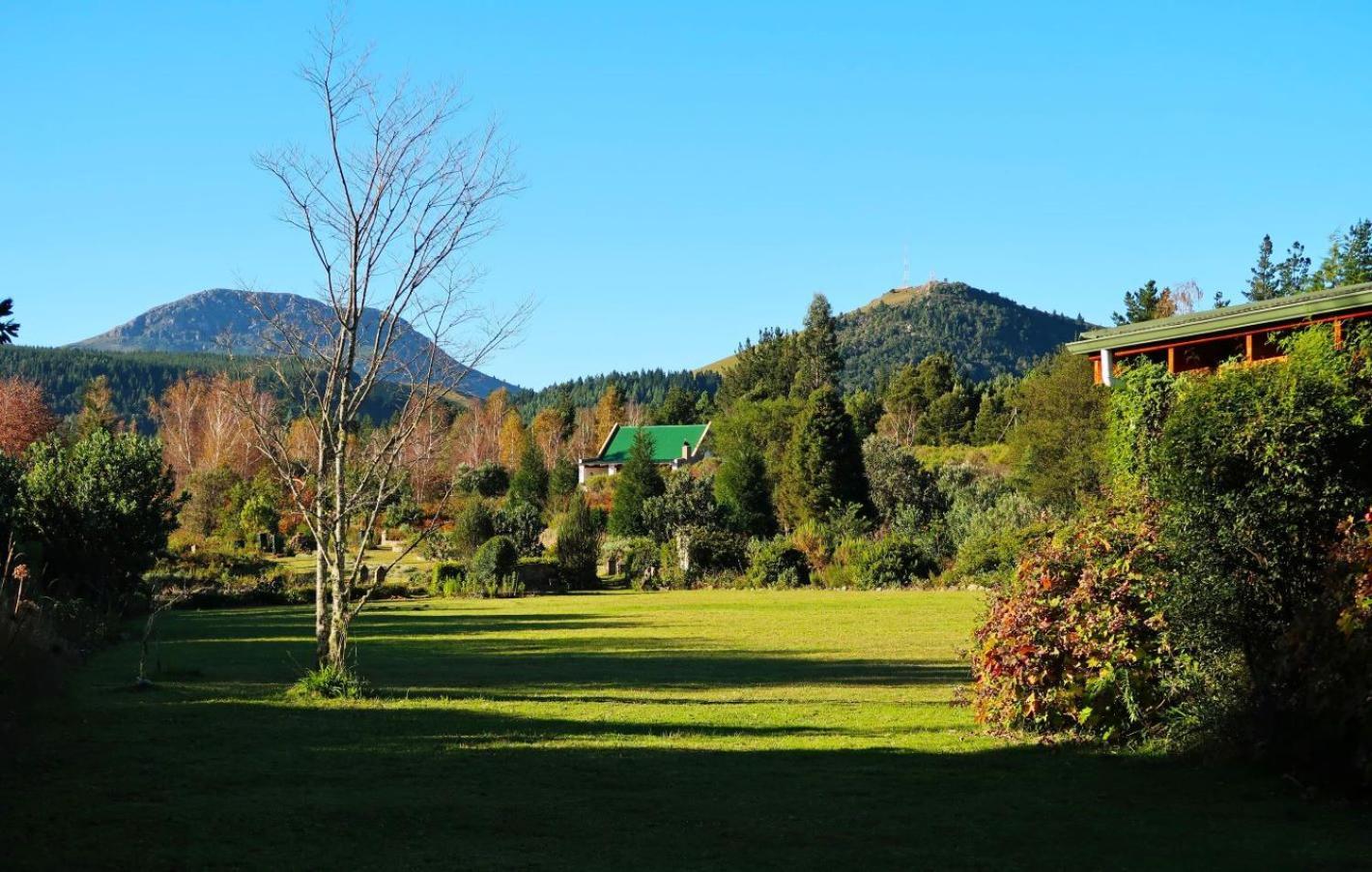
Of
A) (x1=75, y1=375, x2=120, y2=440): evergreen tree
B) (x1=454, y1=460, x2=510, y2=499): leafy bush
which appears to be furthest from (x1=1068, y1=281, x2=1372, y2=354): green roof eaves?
(x1=454, y1=460, x2=510, y2=499): leafy bush

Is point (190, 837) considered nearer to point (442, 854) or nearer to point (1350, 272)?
point (442, 854)

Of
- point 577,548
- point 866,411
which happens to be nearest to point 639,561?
point 577,548

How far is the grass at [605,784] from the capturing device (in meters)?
6.34

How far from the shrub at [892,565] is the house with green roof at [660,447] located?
4680 cm

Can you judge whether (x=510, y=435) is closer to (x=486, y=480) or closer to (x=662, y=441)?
(x=662, y=441)

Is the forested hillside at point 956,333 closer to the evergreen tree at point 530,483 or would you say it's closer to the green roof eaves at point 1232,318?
the evergreen tree at point 530,483

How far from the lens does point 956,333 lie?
179 meters

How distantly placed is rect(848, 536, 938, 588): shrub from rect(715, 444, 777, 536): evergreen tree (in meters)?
9.66

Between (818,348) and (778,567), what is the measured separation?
55442 mm

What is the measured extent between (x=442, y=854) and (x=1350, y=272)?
47.6 meters

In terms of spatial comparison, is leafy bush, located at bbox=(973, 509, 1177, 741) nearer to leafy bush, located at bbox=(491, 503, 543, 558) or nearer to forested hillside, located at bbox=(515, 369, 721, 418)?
leafy bush, located at bbox=(491, 503, 543, 558)

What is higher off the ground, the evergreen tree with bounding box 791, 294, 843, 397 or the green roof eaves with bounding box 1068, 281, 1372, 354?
the evergreen tree with bounding box 791, 294, 843, 397

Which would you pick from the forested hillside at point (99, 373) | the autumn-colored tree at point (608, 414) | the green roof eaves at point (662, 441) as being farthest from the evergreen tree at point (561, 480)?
the forested hillside at point (99, 373)

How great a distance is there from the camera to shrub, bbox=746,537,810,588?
36.8m
